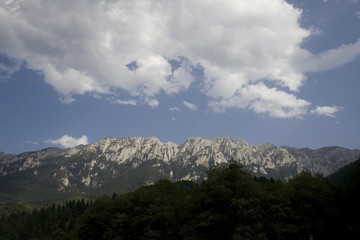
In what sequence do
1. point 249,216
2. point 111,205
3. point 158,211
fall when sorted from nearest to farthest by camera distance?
point 249,216 → point 158,211 → point 111,205

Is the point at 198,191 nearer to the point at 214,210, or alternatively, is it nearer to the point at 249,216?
the point at 214,210

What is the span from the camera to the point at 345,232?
148 ft

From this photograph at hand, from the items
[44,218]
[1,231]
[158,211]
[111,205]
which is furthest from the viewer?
[44,218]

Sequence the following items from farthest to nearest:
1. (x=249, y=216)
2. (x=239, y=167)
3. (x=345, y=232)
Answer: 1. (x=239, y=167)
2. (x=345, y=232)
3. (x=249, y=216)

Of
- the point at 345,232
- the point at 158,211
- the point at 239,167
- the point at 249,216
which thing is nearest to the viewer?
the point at 249,216

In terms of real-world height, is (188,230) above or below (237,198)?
below

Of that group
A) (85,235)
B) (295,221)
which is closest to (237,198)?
(295,221)

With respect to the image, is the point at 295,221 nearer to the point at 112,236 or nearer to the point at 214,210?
the point at 214,210

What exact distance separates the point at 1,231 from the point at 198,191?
146023mm

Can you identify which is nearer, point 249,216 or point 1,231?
point 249,216

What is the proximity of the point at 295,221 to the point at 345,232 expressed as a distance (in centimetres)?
751

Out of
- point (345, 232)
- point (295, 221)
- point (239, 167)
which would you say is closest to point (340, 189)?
point (345, 232)

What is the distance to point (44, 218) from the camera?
162 meters

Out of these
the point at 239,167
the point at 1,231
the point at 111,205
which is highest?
the point at 239,167
